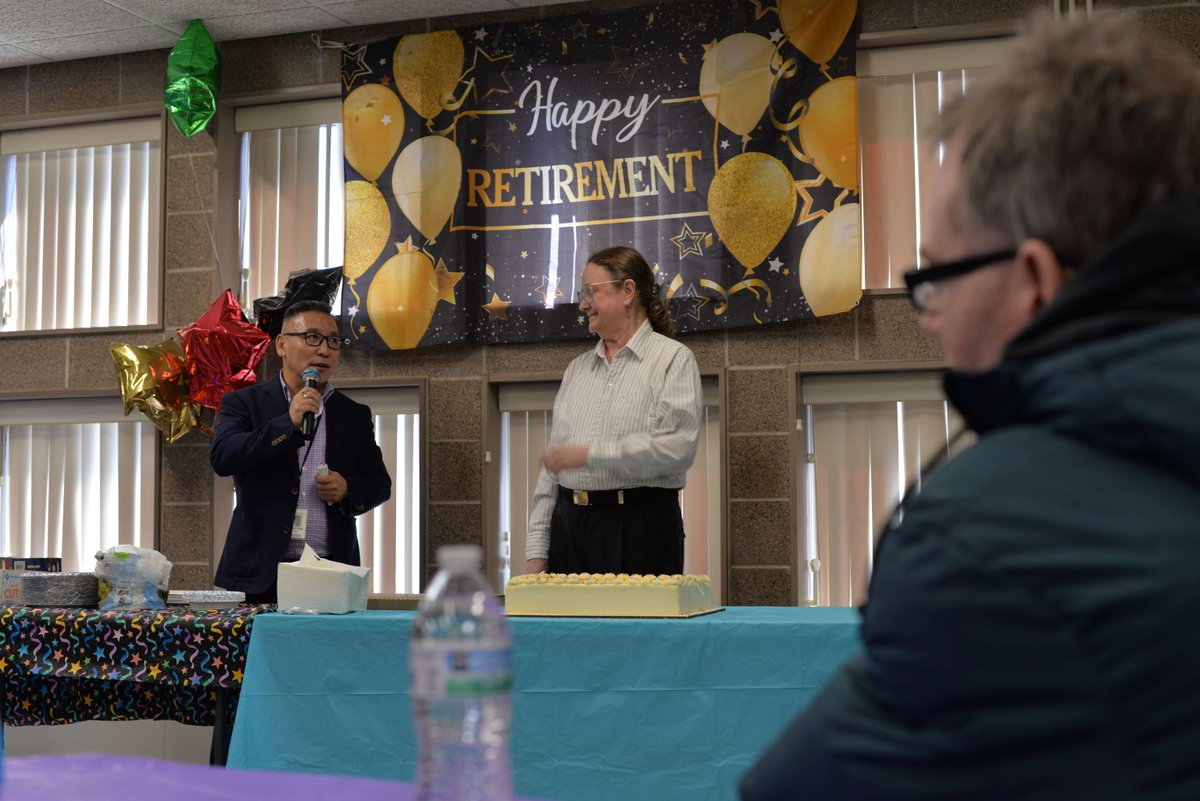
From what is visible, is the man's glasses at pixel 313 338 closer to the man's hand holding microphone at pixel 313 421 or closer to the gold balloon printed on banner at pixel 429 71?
the man's hand holding microphone at pixel 313 421

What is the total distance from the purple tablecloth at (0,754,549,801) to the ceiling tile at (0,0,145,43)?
→ 397 centimetres

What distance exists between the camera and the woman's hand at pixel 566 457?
2.79 metres

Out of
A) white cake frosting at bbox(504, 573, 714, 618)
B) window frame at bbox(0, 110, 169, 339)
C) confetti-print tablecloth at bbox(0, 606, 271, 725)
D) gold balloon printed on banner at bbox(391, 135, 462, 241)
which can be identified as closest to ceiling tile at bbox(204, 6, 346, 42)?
window frame at bbox(0, 110, 169, 339)

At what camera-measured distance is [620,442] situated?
2848 mm

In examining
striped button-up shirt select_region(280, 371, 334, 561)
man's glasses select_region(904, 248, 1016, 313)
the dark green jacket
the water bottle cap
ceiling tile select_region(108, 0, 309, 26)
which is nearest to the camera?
the dark green jacket

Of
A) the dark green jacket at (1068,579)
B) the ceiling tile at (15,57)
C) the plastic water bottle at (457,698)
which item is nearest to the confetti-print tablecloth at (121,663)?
the plastic water bottle at (457,698)

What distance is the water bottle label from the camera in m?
0.82

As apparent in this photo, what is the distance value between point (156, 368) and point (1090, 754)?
4.34m

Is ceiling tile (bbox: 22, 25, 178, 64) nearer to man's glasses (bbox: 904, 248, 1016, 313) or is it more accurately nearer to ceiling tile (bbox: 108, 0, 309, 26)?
ceiling tile (bbox: 108, 0, 309, 26)

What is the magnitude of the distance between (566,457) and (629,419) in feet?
0.90

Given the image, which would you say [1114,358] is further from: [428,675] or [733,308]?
[733,308]

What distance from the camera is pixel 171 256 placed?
488cm

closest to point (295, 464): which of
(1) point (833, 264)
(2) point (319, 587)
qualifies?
(2) point (319, 587)

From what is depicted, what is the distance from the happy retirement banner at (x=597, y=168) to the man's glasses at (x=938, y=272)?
333cm
